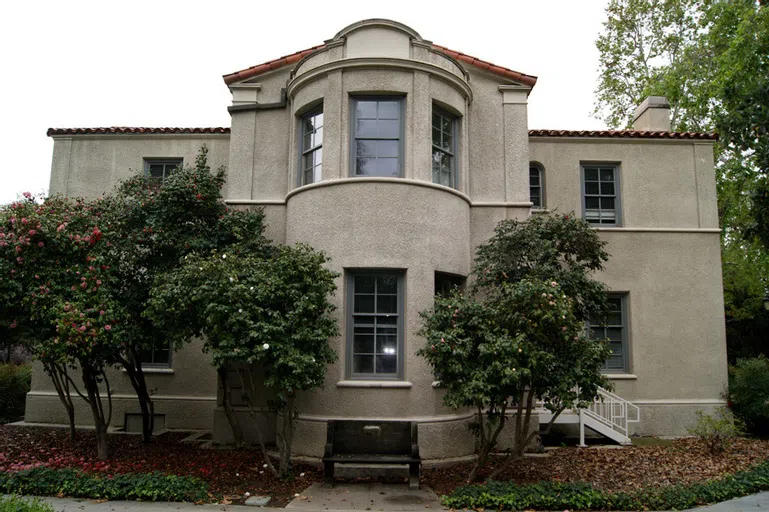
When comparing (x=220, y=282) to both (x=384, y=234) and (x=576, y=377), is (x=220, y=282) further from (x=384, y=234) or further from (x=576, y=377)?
(x=576, y=377)

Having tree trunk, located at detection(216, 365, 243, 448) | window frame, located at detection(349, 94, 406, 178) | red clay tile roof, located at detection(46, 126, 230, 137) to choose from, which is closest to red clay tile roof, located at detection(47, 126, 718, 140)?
red clay tile roof, located at detection(46, 126, 230, 137)

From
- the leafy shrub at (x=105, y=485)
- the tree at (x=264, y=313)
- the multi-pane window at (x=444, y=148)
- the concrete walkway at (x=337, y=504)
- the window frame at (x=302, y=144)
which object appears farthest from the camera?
the window frame at (x=302, y=144)

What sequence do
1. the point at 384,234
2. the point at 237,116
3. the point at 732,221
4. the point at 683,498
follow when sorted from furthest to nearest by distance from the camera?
the point at 732,221 < the point at 237,116 < the point at 384,234 < the point at 683,498

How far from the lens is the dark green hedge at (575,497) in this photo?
7625 mm

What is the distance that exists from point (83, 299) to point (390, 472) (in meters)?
5.57

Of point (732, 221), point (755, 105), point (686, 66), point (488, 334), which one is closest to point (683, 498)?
point (488, 334)

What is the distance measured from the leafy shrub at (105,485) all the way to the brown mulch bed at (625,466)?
3651mm

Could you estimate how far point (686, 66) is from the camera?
69.0ft

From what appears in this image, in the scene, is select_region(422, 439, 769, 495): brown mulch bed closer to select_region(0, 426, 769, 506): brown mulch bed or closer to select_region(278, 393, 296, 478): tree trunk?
select_region(0, 426, 769, 506): brown mulch bed

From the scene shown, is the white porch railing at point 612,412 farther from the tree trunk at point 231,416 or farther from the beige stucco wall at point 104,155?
the beige stucco wall at point 104,155

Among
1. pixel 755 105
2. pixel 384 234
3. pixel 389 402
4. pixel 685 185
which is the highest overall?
pixel 755 105

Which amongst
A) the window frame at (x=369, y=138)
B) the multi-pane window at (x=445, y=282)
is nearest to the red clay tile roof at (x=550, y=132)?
the window frame at (x=369, y=138)

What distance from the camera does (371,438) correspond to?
29.3 feet

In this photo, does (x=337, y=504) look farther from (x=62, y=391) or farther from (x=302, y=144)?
(x=302, y=144)
